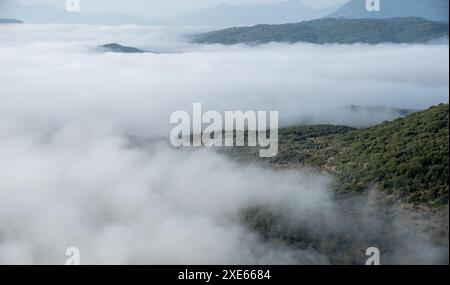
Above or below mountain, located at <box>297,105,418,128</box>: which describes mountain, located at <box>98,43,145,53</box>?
above

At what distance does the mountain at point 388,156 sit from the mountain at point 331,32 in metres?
34.6

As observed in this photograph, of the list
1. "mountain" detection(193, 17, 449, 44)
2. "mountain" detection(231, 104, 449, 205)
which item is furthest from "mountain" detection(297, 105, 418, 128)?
"mountain" detection(193, 17, 449, 44)

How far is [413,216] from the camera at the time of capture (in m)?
14.9

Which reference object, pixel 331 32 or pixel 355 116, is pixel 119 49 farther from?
Result: pixel 355 116

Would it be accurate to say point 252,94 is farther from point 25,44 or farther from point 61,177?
point 25,44

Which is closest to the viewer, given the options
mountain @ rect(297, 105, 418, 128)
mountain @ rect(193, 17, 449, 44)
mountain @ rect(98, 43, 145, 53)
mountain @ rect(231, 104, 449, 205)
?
mountain @ rect(231, 104, 449, 205)

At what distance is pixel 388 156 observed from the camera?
1880 cm

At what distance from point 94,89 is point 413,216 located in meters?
37.2

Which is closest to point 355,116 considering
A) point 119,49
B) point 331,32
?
point 119,49

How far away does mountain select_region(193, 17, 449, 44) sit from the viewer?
60.3m

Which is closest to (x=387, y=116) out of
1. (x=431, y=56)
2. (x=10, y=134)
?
(x=431, y=56)

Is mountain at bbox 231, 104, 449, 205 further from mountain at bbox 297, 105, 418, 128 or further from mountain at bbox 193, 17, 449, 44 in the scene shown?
mountain at bbox 193, 17, 449, 44

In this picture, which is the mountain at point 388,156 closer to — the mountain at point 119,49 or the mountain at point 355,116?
the mountain at point 355,116

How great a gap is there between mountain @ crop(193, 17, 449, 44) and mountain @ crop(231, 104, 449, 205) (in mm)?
34567
